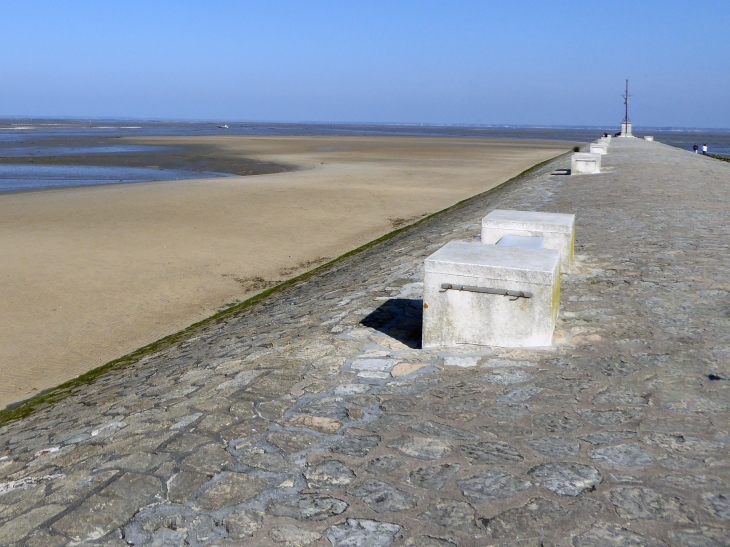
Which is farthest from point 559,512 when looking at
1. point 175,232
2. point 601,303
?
point 175,232

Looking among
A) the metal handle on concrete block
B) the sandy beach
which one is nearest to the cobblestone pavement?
the metal handle on concrete block

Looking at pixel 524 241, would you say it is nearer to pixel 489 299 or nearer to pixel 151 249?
pixel 489 299

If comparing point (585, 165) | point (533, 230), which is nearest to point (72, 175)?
point (585, 165)

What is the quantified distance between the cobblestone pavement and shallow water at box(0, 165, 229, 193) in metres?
19.2

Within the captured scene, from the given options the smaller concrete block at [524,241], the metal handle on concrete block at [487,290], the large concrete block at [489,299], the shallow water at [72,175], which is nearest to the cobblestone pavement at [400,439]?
the large concrete block at [489,299]

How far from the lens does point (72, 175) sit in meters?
26.3

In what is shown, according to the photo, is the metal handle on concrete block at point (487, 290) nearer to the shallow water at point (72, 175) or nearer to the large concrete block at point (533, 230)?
the large concrete block at point (533, 230)

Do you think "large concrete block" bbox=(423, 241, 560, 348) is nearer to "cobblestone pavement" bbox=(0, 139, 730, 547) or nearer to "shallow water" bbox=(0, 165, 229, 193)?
"cobblestone pavement" bbox=(0, 139, 730, 547)

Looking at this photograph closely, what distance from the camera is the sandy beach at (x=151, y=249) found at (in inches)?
306

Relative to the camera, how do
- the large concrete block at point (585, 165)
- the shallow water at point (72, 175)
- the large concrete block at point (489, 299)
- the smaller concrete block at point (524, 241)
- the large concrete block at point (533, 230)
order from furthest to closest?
the shallow water at point (72, 175) < the large concrete block at point (585, 165) < the large concrete block at point (533, 230) < the smaller concrete block at point (524, 241) < the large concrete block at point (489, 299)

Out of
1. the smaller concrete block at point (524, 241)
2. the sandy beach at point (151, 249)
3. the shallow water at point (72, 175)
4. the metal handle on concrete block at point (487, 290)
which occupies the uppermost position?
the shallow water at point (72, 175)

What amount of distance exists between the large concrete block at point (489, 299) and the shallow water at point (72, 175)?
1995 cm

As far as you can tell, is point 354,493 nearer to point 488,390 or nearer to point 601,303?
point 488,390

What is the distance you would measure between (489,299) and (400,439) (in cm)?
143
